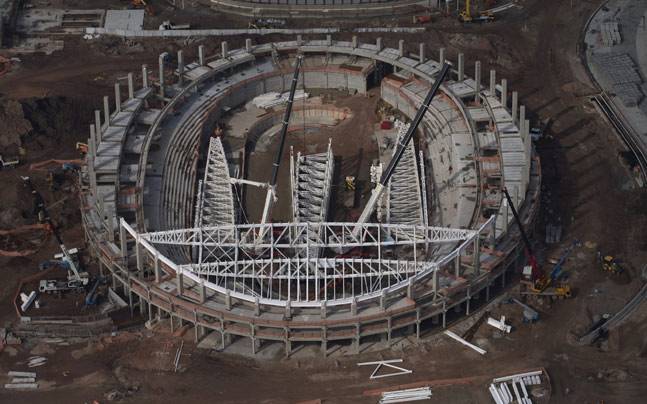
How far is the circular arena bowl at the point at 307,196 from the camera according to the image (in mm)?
138000

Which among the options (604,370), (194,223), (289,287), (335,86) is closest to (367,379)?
(289,287)

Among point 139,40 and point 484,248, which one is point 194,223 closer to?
point 484,248

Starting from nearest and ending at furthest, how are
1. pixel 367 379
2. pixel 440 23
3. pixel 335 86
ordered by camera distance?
pixel 367 379 → pixel 335 86 → pixel 440 23

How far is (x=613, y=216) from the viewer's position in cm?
15562

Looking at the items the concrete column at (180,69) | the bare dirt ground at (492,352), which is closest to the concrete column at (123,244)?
the bare dirt ground at (492,352)

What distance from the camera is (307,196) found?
15912 centimetres

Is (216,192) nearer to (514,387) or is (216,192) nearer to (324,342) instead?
(324,342)

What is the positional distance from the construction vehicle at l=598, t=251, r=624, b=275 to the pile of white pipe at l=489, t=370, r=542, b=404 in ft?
57.8

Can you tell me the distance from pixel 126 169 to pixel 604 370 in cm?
5493

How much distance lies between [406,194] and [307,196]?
35.3 ft

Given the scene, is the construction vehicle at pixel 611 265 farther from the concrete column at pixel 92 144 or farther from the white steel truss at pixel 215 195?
the concrete column at pixel 92 144

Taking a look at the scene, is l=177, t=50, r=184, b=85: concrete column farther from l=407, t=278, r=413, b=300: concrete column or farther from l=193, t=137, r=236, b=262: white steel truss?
l=407, t=278, r=413, b=300: concrete column

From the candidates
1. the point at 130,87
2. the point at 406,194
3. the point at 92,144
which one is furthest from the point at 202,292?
the point at 130,87

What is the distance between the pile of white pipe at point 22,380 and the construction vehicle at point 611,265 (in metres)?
57.1
